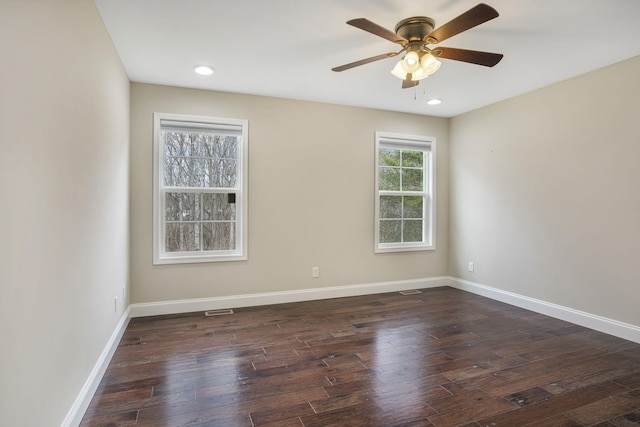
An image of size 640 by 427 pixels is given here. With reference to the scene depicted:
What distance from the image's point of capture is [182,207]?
385 cm

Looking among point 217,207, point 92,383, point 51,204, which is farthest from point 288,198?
point 51,204

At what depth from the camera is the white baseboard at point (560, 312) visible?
10.0ft

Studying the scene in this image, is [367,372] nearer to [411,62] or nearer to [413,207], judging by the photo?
[411,62]

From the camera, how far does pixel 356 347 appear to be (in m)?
2.88

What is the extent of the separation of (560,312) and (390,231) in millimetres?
2096

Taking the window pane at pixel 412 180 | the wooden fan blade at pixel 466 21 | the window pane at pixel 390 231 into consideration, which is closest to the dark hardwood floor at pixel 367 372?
the window pane at pixel 390 231

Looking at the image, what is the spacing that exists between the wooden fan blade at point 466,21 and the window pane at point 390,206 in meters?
2.65

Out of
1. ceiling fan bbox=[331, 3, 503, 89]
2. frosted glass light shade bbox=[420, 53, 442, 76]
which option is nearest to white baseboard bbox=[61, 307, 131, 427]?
ceiling fan bbox=[331, 3, 503, 89]

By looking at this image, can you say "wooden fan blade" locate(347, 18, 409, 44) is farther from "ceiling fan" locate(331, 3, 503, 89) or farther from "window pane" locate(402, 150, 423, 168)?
"window pane" locate(402, 150, 423, 168)

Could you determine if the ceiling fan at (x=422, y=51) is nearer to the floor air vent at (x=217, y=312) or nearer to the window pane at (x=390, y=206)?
the window pane at (x=390, y=206)

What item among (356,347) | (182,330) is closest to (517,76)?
(356,347)

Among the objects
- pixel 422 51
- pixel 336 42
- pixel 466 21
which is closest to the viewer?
pixel 466 21

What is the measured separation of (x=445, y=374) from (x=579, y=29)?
264cm

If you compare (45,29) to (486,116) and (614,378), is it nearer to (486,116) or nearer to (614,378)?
(614,378)
